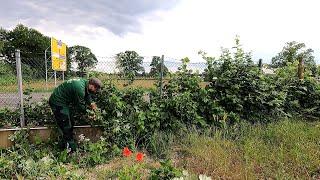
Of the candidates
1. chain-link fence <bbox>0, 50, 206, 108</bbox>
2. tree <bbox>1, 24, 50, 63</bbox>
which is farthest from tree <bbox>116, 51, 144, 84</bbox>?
tree <bbox>1, 24, 50, 63</bbox>

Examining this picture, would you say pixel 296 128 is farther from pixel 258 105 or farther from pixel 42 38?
pixel 42 38

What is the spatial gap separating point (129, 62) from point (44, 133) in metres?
2.43

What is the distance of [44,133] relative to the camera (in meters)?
6.38

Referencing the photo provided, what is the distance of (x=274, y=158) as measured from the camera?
17.9 ft

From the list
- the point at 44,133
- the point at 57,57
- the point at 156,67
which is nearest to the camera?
the point at 44,133

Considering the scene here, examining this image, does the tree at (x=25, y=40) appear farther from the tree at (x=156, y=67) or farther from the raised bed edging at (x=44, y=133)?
the raised bed edging at (x=44, y=133)

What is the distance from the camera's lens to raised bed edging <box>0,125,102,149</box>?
616 cm

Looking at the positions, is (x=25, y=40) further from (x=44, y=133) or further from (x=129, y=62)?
(x=44, y=133)

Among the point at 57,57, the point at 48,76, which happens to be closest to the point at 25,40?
the point at 57,57

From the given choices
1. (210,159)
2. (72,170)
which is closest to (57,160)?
(72,170)

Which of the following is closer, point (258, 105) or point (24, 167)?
point (24, 167)

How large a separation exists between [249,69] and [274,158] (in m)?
3.13

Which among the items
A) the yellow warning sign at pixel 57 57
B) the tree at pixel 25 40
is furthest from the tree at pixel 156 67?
the tree at pixel 25 40

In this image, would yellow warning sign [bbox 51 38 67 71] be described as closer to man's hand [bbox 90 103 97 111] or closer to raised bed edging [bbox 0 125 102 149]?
raised bed edging [bbox 0 125 102 149]
